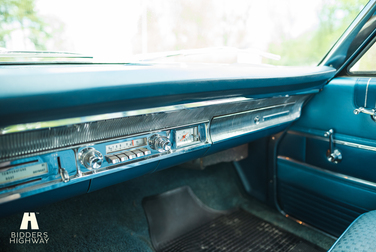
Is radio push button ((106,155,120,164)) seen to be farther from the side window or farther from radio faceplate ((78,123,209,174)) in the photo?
the side window

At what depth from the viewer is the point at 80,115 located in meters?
0.84

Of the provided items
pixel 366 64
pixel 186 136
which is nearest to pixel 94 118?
pixel 186 136

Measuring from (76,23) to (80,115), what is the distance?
0.61 metres

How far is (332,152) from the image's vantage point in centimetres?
169

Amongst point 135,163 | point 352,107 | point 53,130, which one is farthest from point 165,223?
point 352,107

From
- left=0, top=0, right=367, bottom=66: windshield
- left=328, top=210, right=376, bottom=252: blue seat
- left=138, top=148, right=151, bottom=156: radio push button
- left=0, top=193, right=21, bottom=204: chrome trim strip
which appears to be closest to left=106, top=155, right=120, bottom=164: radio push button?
left=138, top=148, right=151, bottom=156: radio push button

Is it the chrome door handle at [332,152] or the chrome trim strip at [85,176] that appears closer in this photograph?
the chrome trim strip at [85,176]

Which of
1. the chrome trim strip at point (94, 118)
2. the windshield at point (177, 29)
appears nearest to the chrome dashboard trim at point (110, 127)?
the chrome trim strip at point (94, 118)

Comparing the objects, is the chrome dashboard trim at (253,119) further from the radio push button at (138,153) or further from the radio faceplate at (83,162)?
the radio push button at (138,153)

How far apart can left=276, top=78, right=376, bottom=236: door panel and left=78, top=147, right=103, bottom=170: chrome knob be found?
4.66 ft

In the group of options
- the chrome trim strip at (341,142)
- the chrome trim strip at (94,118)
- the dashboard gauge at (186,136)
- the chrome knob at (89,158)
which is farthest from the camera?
the chrome trim strip at (341,142)

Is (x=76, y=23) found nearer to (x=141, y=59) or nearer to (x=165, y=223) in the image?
(x=141, y=59)

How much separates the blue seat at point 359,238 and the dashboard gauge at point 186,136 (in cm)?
72

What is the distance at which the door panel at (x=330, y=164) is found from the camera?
1559mm
